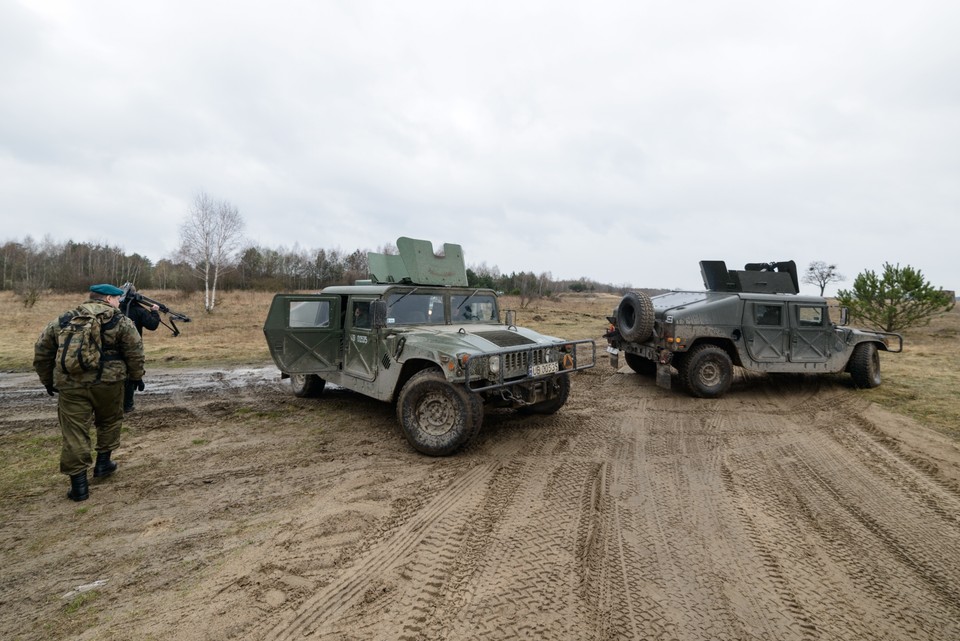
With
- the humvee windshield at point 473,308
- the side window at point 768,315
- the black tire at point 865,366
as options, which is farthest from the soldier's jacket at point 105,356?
the black tire at point 865,366

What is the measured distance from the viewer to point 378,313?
5.28m

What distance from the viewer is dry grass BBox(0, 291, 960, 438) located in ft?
24.1

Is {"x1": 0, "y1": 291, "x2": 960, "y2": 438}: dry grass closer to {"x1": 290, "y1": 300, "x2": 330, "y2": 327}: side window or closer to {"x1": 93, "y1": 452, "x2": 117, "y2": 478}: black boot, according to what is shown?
{"x1": 290, "y1": 300, "x2": 330, "y2": 327}: side window

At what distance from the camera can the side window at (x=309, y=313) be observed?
6434 millimetres

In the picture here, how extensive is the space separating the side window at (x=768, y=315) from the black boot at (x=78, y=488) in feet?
29.5

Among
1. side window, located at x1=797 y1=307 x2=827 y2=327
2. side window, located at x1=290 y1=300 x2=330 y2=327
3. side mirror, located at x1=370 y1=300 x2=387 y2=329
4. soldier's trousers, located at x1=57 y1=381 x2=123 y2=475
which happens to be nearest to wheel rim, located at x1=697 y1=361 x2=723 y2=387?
side window, located at x1=797 y1=307 x2=827 y2=327

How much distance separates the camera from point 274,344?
623 centimetres

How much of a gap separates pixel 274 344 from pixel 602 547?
493cm

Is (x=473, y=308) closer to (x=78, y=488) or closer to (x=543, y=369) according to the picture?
(x=543, y=369)

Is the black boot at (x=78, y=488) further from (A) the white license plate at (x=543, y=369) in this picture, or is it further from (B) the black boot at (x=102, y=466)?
(A) the white license plate at (x=543, y=369)

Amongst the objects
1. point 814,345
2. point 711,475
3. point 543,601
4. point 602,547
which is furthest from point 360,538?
point 814,345

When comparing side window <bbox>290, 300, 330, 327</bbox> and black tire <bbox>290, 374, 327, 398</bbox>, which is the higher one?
side window <bbox>290, 300, 330, 327</bbox>

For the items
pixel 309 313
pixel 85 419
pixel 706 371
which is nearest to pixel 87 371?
pixel 85 419

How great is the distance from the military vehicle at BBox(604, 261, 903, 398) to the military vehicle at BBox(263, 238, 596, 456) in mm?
2704
